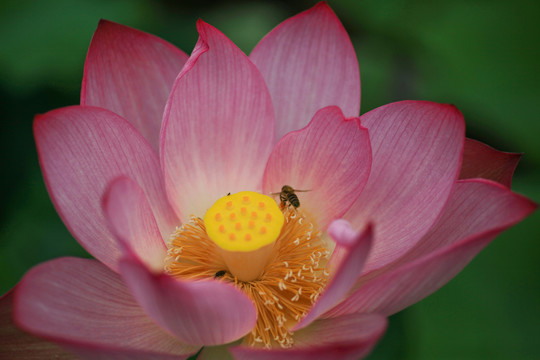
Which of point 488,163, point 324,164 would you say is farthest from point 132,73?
point 488,163

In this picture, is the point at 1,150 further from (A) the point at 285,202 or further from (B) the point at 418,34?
(B) the point at 418,34

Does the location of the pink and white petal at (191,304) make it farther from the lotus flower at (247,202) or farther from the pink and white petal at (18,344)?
the pink and white petal at (18,344)

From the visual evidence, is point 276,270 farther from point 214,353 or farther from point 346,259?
point 346,259

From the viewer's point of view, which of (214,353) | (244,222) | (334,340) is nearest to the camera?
(334,340)

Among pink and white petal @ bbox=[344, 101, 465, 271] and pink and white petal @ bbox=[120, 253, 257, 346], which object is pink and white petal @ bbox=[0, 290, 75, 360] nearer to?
pink and white petal @ bbox=[120, 253, 257, 346]

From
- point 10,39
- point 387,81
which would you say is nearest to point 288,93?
point 387,81

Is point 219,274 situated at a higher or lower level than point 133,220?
lower
